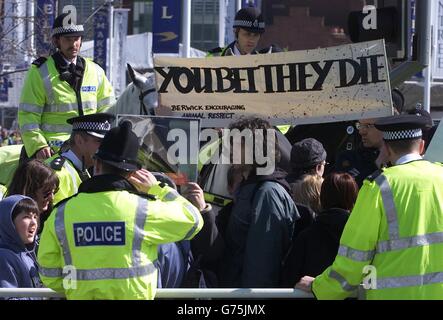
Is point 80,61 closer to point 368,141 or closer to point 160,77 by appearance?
point 160,77

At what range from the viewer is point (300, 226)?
268 inches

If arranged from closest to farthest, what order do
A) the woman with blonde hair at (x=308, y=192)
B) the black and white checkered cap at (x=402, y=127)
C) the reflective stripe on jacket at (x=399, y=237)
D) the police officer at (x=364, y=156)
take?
the reflective stripe on jacket at (x=399, y=237), the black and white checkered cap at (x=402, y=127), the woman with blonde hair at (x=308, y=192), the police officer at (x=364, y=156)

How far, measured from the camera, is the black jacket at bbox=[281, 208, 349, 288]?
6410 millimetres

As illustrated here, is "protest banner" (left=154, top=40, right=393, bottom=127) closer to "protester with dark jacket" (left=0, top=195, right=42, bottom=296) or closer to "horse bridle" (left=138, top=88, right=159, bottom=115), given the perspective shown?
"protester with dark jacket" (left=0, top=195, right=42, bottom=296)

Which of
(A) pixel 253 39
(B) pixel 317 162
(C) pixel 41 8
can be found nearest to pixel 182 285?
(B) pixel 317 162

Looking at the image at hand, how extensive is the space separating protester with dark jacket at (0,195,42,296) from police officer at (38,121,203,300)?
546mm

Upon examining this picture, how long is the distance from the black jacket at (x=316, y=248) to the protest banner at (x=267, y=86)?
3.50ft

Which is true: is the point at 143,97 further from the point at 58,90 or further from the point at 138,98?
the point at 58,90

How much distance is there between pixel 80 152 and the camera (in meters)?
8.02

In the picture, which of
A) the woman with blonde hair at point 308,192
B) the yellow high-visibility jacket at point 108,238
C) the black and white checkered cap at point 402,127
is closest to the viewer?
the yellow high-visibility jacket at point 108,238

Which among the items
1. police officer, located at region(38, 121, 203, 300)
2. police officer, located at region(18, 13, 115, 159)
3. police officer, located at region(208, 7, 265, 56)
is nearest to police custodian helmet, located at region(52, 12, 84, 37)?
police officer, located at region(18, 13, 115, 159)

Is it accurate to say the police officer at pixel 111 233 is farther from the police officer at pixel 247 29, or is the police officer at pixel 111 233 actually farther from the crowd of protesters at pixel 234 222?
the police officer at pixel 247 29

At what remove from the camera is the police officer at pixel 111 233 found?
5.72 meters

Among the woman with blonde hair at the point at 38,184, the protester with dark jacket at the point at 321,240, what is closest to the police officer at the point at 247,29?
the woman with blonde hair at the point at 38,184
